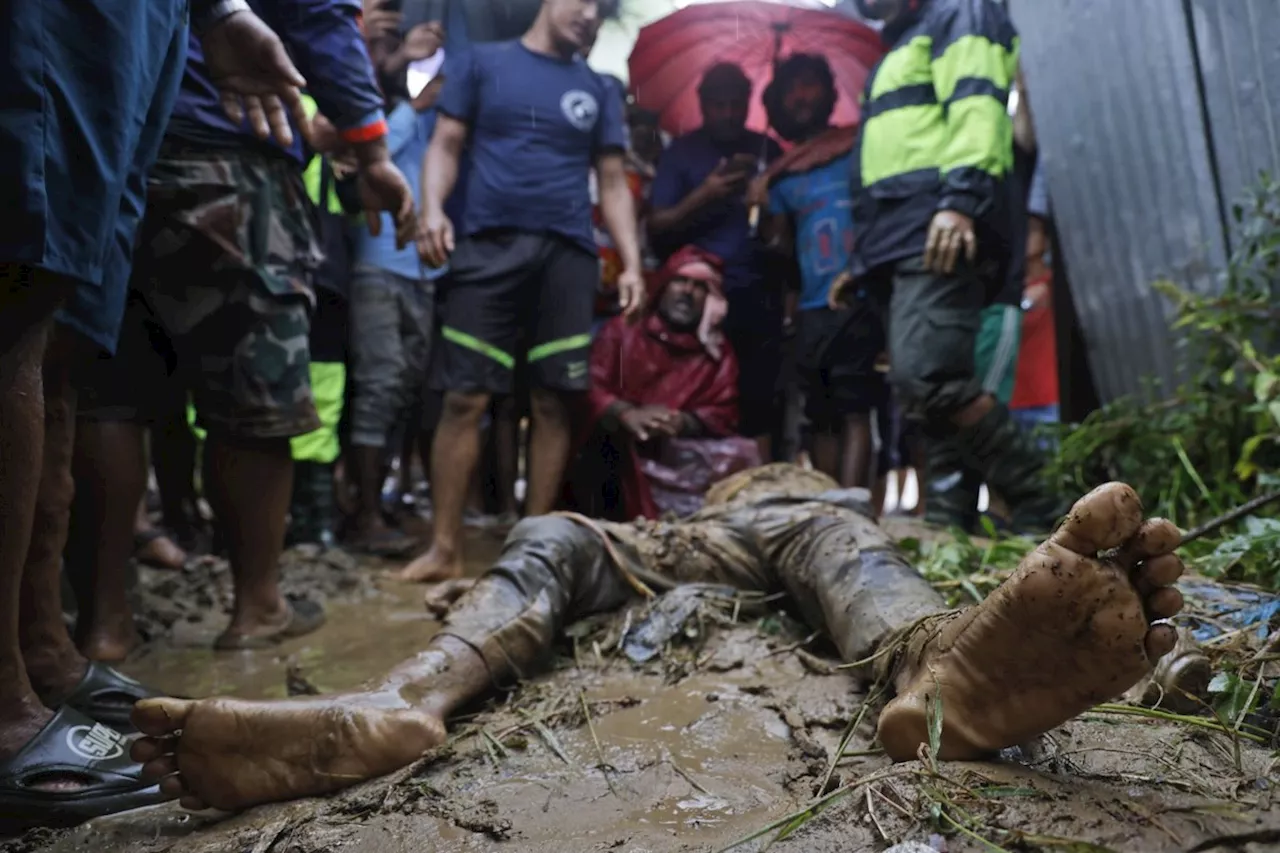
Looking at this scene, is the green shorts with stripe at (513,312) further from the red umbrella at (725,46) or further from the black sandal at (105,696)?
the red umbrella at (725,46)

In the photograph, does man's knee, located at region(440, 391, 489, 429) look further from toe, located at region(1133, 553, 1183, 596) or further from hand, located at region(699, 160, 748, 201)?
toe, located at region(1133, 553, 1183, 596)

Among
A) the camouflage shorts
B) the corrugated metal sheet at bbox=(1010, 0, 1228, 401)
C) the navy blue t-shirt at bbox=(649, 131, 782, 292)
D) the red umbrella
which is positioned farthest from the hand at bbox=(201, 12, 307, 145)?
the red umbrella

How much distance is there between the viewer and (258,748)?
113 centimetres

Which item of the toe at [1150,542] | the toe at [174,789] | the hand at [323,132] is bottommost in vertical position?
the toe at [174,789]

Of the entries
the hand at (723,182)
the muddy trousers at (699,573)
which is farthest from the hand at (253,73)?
the hand at (723,182)

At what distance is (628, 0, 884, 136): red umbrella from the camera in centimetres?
521

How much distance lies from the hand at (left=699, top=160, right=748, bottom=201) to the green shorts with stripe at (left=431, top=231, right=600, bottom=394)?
1560mm

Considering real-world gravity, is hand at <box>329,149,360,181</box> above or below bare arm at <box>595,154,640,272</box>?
above

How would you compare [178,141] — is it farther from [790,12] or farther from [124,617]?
[790,12]

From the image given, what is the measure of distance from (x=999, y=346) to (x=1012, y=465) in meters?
0.87

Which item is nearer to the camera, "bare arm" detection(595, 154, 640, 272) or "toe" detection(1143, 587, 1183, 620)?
"toe" detection(1143, 587, 1183, 620)

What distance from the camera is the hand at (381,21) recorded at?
3.81m

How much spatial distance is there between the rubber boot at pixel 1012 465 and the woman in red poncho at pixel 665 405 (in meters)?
1.11

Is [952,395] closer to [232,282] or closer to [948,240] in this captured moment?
[948,240]
